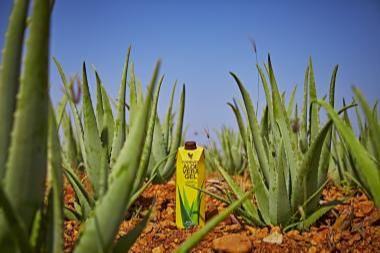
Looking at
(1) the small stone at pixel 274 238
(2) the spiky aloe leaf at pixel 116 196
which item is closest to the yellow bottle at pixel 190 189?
(1) the small stone at pixel 274 238

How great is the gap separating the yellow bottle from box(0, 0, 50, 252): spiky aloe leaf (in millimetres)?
959

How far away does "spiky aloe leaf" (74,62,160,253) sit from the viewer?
630 mm

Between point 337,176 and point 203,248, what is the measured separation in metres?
1.38

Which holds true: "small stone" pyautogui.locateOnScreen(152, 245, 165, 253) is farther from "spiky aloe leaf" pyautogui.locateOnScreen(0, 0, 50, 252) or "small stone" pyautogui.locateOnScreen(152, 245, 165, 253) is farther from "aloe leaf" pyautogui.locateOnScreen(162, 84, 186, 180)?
"aloe leaf" pyautogui.locateOnScreen(162, 84, 186, 180)

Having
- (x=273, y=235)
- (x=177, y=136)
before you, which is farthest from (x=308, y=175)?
(x=177, y=136)

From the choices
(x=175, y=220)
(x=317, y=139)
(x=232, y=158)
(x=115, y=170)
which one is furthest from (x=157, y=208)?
(x=232, y=158)

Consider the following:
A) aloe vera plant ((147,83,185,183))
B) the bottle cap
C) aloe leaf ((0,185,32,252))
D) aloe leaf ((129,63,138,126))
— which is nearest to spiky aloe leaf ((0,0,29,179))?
aloe leaf ((0,185,32,252))

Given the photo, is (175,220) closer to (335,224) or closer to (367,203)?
(335,224)

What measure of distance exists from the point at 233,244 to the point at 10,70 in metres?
0.91

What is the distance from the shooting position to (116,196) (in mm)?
633

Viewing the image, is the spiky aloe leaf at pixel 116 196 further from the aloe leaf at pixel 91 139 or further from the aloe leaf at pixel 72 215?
the aloe leaf at pixel 72 215

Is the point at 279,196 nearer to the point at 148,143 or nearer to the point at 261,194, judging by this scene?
the point at 261,194

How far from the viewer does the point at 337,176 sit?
233 centimetres

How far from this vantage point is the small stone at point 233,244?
4.00 feet
